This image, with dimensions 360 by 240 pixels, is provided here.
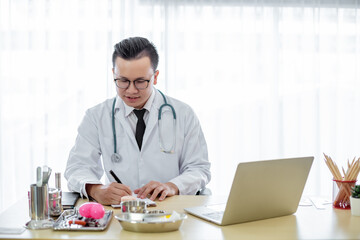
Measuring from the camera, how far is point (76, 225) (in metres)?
1.46

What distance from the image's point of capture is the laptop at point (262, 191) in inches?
57.1

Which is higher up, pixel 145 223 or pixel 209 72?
pixel 209 72

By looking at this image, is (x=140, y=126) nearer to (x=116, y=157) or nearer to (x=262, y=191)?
(x=116, y=157)

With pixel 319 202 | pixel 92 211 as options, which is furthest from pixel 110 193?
pixel 319 202

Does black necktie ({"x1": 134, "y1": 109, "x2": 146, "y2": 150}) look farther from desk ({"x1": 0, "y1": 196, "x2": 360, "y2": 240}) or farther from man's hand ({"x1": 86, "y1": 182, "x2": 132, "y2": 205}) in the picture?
desk ({"x1": 0, "y1": 196, "x2": 360, "y2": 240})

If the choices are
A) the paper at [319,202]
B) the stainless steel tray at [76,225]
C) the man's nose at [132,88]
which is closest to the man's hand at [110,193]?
the stainless steel tray at [76,225]

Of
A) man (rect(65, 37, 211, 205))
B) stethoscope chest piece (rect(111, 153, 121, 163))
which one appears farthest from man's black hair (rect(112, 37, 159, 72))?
stethoscope chest piece (rect(111, 153, 121, 163))

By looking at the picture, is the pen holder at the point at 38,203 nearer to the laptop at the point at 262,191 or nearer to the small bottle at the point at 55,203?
the small bottle at the point at 55,203

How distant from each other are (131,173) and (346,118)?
221cm

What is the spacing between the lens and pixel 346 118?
12.4 feet

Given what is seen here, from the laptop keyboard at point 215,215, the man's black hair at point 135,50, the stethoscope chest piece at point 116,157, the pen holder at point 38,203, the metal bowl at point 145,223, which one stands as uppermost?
the man's black hair at point 135,50

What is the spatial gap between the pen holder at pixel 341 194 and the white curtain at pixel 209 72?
2.00 metres

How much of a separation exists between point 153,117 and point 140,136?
4.7 inches

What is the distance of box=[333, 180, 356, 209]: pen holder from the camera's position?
1708mm
